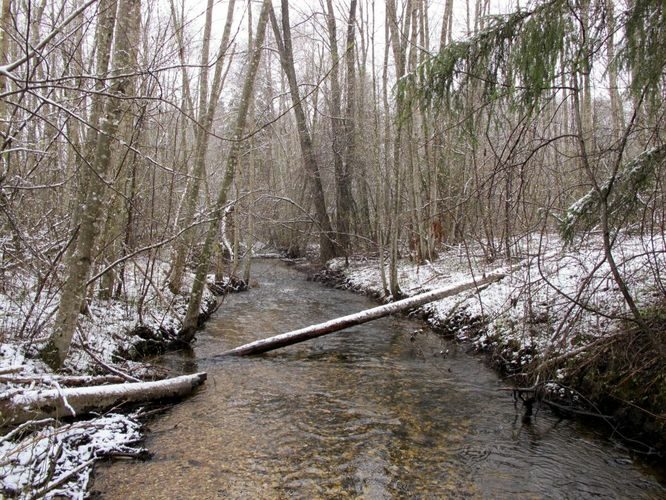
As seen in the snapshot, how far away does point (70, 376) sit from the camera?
5.26 metres

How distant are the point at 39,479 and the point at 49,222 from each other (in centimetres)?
525

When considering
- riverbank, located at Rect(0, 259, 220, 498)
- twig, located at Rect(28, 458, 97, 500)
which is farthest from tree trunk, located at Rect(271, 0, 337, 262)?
twig, located at Rect(28, 458, 97, 500)

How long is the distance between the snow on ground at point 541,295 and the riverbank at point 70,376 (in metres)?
4.37

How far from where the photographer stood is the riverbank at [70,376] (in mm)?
3654

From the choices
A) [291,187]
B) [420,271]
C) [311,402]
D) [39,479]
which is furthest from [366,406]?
[291,187]

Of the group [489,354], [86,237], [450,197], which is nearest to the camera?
[86,237]

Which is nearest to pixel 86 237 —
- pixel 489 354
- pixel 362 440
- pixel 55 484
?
pixel 55 484

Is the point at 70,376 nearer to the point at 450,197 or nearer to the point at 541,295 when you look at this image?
the point at 450,197

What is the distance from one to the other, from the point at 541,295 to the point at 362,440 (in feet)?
15.8

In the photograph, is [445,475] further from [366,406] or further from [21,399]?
[21,399]

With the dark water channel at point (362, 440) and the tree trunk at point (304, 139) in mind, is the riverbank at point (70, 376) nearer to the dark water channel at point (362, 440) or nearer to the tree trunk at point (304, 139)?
the dark water channel at point (362, 440)

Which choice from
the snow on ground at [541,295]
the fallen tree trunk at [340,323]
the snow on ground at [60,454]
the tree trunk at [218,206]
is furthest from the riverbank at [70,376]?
the snow on ground at [541,295]

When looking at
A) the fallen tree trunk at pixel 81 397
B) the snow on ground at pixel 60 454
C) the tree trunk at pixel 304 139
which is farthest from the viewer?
the tree trunk at pixel 304 139

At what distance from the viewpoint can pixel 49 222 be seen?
25.6 feet
